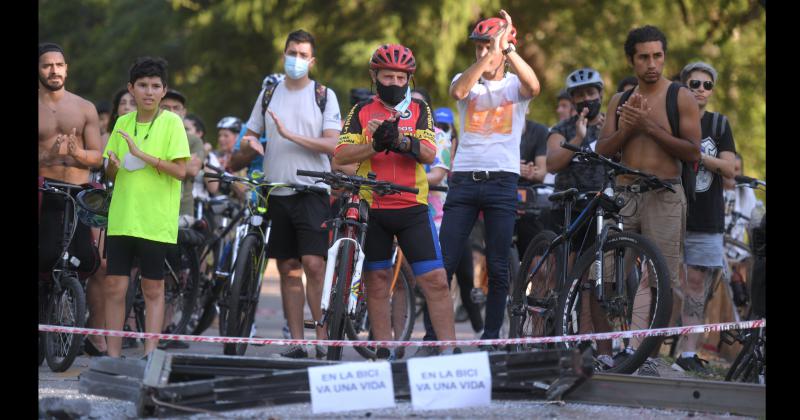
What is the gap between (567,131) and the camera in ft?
34.2

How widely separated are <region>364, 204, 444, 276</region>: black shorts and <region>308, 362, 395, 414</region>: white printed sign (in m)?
2.12

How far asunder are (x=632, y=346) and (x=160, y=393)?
286 cm

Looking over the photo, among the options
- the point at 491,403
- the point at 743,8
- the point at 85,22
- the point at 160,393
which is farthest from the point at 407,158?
the point at 85,22

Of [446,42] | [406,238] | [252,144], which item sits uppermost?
[446,42]

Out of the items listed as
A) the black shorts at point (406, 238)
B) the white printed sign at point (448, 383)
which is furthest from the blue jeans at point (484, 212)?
the white printed sign at point (448, 383)

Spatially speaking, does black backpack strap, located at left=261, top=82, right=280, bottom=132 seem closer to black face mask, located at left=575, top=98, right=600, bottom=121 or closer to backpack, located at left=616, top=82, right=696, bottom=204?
black face mask, located at left=575, top=98, right=600, bottom=121

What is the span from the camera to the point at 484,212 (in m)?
9.78

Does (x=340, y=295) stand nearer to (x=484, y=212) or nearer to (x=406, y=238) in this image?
(x=406, y=238)

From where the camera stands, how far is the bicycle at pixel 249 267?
10.0 metres

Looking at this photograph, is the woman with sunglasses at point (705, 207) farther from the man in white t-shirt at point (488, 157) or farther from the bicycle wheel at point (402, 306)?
the bicycle wheel at point (402, 306)

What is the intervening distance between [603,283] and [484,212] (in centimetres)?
179

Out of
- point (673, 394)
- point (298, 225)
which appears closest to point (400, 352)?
point (298, 225)

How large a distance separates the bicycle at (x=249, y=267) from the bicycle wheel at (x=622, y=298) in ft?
7.54

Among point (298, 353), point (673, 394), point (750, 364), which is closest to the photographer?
point (673, 394)
